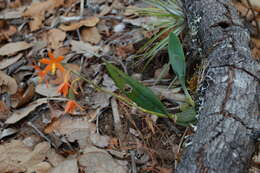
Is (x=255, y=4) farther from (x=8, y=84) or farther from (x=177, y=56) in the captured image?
(x=8, y=84)

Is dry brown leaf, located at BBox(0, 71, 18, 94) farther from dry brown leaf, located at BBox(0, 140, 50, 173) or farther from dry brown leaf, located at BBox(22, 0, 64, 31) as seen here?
dry brown leaf, located at BBox(22, 0, 64, 31)

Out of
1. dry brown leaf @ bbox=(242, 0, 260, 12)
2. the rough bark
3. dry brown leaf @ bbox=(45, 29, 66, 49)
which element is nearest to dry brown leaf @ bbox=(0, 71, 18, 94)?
dry brown leaf @ bbox=(45, 29, 66, 49)

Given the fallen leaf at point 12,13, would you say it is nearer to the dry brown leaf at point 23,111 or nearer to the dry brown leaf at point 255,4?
the dry brown leaf at point 23,111

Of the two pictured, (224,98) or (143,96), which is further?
(143,96)

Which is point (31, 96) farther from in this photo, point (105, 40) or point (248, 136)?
point (248, 136)

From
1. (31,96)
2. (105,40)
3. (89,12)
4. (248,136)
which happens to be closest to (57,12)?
(89,12)

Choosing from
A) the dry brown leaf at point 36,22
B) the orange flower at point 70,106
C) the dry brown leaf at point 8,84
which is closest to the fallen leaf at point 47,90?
the dry brown leaf at point 8,84

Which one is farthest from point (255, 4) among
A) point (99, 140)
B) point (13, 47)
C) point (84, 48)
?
point (13, 47)
